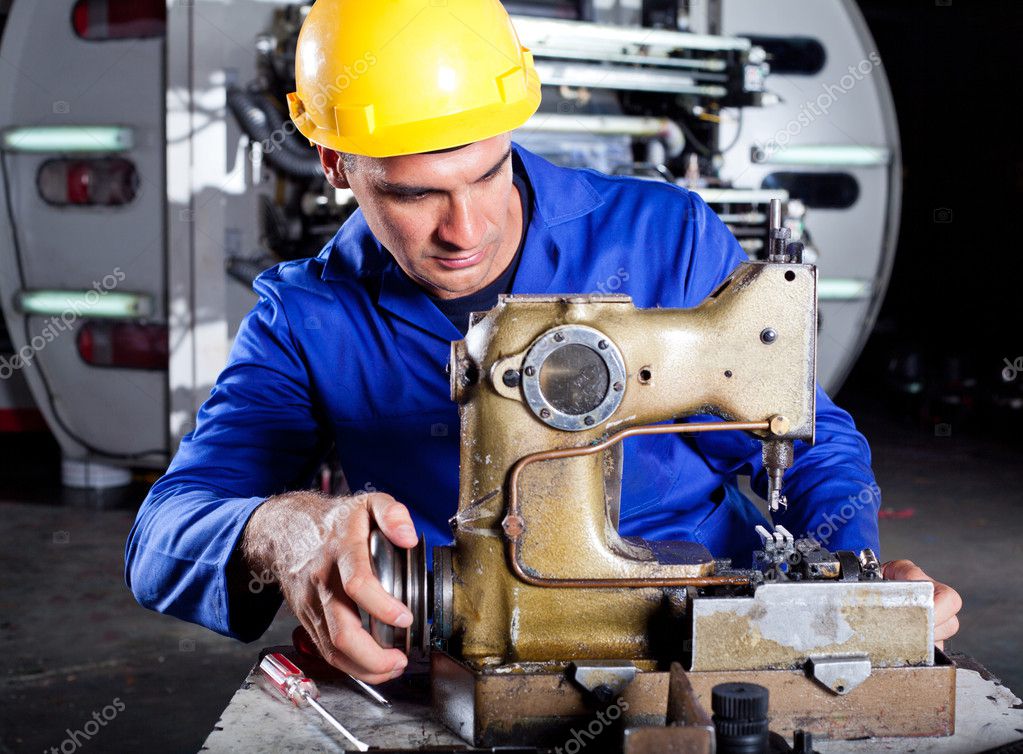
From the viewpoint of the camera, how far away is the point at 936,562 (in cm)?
421

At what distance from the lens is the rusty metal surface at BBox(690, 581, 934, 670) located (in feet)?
3.93

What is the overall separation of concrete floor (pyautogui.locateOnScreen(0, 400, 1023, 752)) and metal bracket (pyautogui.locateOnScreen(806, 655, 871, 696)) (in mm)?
2059

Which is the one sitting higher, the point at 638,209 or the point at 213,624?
the point at 638,209

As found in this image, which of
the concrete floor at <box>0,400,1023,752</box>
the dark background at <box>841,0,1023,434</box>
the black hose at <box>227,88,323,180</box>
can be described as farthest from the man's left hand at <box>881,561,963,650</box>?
the dark background at <box>841,0,1023,434</box>

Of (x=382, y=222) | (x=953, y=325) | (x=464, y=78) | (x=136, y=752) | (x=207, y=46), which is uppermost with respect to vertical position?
(x=207, y=46)

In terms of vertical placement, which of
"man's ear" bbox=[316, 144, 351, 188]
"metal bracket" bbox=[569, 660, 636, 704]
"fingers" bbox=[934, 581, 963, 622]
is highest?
"man's ear" bbox=[316, 144, 351, 188]

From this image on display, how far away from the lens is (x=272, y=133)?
4.19 meters

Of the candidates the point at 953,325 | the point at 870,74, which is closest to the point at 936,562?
the point at 870,74

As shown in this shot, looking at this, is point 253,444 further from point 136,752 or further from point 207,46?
point 207,46

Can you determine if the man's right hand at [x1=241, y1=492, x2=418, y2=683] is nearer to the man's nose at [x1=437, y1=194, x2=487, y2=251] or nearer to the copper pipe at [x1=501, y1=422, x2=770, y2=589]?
the copper pipe at [x1=501, y1=422, x2=770, y2=589]

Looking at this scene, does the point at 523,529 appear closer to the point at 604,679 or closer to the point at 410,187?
the point at 604,679

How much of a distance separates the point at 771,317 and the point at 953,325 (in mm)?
8172

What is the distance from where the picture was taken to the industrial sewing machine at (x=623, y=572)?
3.94 feet

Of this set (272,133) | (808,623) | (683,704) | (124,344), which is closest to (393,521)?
(683,704)
